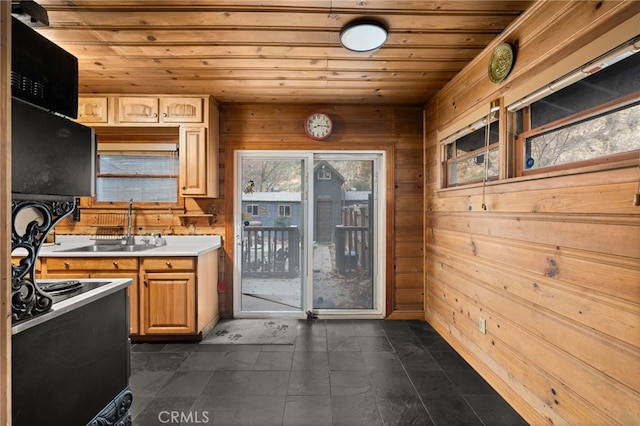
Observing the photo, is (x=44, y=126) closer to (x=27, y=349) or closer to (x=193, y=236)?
(x=27, y=349)

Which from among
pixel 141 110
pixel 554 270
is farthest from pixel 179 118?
pixel 554 270

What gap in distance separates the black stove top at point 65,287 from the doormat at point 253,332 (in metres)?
1.53

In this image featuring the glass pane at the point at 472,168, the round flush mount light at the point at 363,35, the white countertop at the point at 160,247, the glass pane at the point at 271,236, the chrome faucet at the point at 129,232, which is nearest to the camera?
the round flush mount light at the point at 363,35

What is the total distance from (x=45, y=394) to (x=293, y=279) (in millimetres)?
2532

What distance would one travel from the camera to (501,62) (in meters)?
2.08

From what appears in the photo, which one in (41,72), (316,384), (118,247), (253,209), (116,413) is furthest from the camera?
(253,209)

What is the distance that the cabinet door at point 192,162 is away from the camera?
3141mm

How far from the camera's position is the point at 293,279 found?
364 centimetres

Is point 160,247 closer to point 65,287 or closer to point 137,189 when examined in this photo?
point 137,189

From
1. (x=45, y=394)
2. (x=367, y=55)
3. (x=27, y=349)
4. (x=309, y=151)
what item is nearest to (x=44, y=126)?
(x=27, y=349)

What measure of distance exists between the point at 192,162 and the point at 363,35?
6.81 feet

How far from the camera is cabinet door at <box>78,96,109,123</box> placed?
3076mm

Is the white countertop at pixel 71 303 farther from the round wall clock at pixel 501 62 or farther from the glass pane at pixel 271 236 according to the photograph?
the round wall clock at pixel 501 62

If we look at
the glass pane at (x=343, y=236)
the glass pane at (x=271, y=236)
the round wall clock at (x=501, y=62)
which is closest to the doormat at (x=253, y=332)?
the glass pane at (x=271, y=236)
